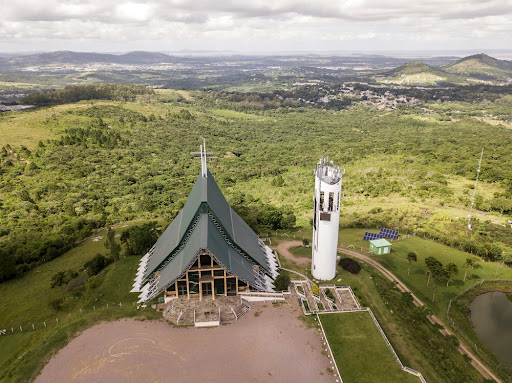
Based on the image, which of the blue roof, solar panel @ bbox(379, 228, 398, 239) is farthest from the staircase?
solar panel @ bbox(379, 228, 398, 239)

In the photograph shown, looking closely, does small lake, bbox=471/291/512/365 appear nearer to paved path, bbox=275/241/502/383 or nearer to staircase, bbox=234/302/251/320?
paved path, bbox=275/241/502/383

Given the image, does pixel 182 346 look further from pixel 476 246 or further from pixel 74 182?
pixel 74 182

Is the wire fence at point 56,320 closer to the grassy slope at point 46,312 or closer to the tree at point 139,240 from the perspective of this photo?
the grassy slope at point 46,312

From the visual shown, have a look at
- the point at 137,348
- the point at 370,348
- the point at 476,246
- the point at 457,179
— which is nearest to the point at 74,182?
the point at 137,348

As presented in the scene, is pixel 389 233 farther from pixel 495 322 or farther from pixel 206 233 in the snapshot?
pixel 206 233

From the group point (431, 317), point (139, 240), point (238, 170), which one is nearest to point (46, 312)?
point (139, 240)
